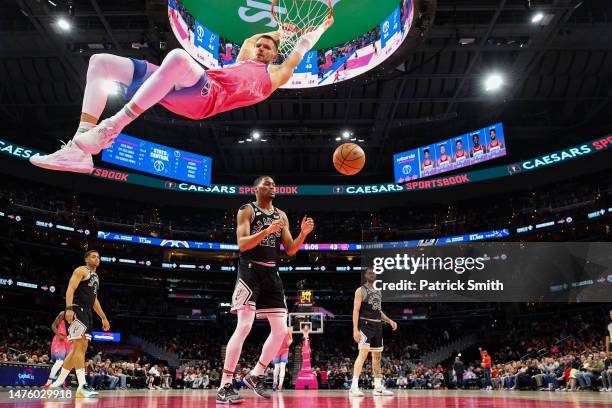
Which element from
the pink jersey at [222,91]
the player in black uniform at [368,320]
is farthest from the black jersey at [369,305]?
the pink jersey at [222,91]

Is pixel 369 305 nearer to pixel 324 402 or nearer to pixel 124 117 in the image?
pixel 324 402

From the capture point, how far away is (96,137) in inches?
159

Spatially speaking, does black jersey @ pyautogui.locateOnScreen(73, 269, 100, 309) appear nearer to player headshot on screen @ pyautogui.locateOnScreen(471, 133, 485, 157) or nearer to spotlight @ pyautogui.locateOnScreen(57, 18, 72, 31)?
spotlight @ pyautogui.locateOnScreen(57, 18, 72, 31)

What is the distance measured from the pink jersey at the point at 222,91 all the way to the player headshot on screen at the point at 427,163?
84.4 feet

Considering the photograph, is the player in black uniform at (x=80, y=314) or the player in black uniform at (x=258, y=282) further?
the player in black uniform at (x=80, y=314)

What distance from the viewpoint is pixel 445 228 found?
112 feet

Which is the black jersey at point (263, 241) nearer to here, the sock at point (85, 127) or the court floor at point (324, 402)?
the court floor at point (324, 402)

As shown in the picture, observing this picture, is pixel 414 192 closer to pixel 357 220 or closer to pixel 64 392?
pixel 357 220

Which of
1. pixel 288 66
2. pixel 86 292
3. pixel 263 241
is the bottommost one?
pixel 86 292

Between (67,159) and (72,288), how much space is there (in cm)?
481

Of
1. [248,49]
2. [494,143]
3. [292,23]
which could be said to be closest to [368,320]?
[292,23]

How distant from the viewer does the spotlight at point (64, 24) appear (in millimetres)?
18337

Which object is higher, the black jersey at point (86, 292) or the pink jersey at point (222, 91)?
the pink jersey at point (222, 91)

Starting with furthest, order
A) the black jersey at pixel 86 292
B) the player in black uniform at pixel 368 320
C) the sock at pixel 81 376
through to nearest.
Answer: the player in black uniform at pixel 368 320
the black jersey at pixel 86 292
the sock at pixel 81 376
